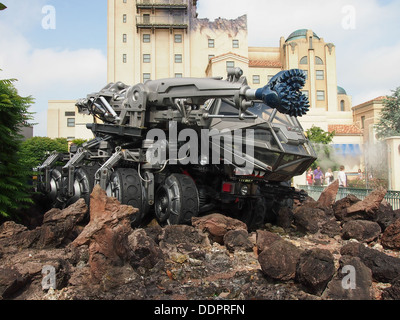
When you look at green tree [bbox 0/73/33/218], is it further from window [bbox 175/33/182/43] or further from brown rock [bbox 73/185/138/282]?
window [bbox 175/33/182/43]

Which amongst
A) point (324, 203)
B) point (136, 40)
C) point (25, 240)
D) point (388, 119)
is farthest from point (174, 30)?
point (25, 240)

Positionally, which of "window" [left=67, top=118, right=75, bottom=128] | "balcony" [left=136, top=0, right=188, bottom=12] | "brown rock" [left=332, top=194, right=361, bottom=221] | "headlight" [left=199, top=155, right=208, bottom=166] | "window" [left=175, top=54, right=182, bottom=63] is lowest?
"brown rock" [left=332, top=194, right=361, bottom=221]

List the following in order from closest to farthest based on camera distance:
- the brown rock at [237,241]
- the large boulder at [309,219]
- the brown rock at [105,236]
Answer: the brown rock at [105,236]
the brown rock at [237,241]
the large boulder at [309,219]

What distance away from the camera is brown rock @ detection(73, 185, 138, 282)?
472cm

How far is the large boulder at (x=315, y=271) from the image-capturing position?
167 inches

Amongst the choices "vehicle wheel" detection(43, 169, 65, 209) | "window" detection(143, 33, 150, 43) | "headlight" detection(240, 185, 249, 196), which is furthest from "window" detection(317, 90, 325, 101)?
"headlight" detection(240, 185, 249, 196)

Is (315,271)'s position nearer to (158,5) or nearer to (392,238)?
(392,238)

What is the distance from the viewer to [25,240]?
6254 millimetres

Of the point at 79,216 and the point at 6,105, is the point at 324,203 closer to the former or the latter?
the point at 79,216

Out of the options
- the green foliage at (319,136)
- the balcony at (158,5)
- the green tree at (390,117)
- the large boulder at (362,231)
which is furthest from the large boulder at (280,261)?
the balcony at (158,5)

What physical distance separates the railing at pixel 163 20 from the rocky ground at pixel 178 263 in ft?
135

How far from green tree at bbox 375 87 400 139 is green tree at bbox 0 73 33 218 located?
→ 2548 cm

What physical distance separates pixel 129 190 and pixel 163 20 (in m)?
41.3

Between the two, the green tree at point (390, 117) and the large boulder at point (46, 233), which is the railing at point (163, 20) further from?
the large boulder at point (46, 233)
